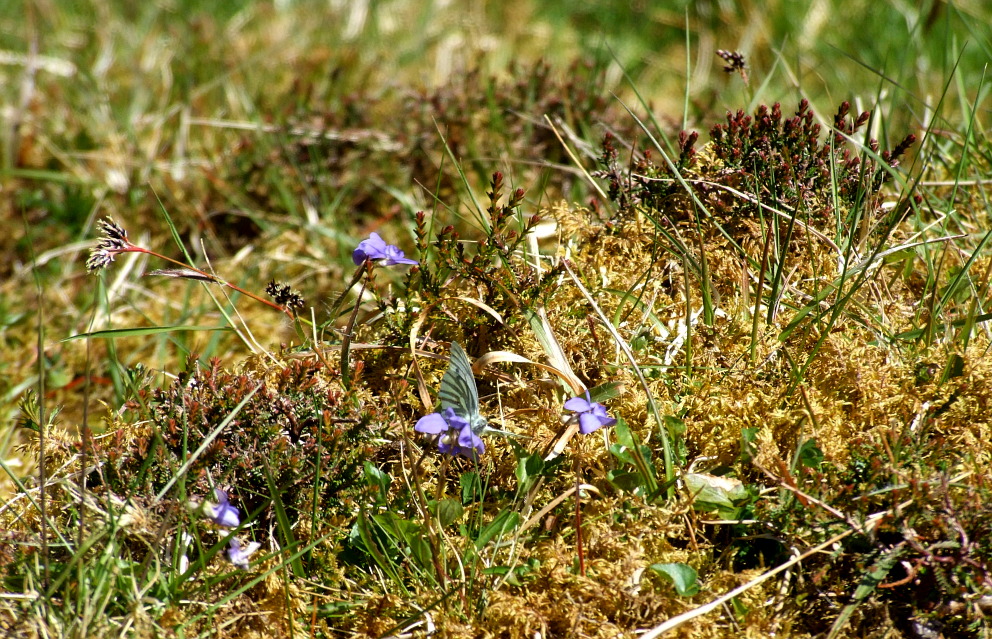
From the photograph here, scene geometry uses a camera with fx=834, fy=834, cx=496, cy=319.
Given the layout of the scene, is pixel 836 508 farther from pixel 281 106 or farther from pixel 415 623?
pixel 281 106

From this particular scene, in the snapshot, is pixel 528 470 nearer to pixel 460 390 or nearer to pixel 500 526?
pixel 500 526

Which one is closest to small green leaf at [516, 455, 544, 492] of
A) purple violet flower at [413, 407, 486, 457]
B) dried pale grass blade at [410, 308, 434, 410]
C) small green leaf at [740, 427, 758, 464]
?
purple violet flower at [413, 407, 486, 457]

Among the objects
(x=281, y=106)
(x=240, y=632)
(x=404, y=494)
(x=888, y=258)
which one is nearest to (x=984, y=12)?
(x=888, y=258)

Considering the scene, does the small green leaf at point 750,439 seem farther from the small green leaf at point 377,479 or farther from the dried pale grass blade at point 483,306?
the small green leaf at point 377,479

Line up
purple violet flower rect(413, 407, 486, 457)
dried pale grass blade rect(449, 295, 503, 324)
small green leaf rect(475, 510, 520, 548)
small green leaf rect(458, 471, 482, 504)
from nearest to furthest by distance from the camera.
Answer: purple violet flower rect(413, 407, 486, 457)
small green leaf rect(475, 510, 520, 548)
small green leaf rect(458, 471, 482, 504)
dried pale grass blade rect(449, 295, 503, 324)

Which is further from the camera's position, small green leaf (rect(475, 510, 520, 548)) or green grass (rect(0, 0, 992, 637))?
small green leaf (rect(475, 510, 520, 548))

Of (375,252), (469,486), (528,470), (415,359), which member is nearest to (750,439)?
(528,470)

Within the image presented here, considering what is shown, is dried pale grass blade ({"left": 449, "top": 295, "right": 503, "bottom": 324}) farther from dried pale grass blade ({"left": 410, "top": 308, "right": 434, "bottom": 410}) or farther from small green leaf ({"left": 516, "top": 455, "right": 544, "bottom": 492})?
small green leaf ({"left": 516, "top": 455, "right": 544, "bottom": 492})
